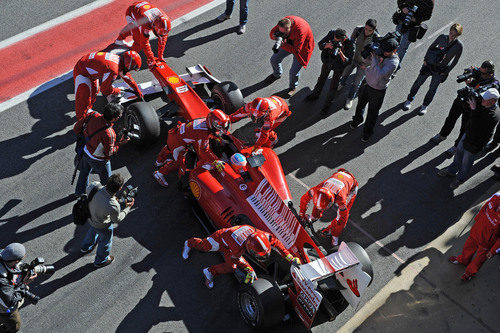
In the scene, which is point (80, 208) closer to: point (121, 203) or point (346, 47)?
point (121, 203)

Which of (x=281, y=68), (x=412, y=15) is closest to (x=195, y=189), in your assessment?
(x=281, y=68)

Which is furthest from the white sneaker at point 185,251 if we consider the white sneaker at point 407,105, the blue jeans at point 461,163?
the white sneaker at point 407,105

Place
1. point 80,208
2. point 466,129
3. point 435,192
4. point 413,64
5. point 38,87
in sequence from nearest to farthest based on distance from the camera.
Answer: point 80,208
point 466,129
point 435,192
point 38,87
point 413,64

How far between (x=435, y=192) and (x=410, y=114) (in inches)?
84.6

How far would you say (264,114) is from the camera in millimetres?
8648

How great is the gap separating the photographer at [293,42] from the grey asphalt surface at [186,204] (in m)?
0.51

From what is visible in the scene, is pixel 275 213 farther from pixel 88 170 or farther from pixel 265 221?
pixel 88 170

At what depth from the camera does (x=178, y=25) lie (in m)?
12.4

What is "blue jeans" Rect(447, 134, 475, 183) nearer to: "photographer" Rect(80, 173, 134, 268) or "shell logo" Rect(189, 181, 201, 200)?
"shell logo" Rect(189, 181, 201, 200)

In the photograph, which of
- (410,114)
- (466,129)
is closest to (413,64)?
(410,114)

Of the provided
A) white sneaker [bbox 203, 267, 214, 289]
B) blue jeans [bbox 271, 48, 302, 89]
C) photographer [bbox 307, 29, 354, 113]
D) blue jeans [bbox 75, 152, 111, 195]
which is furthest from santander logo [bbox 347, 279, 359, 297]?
blue jeans [bbox 271, 48, 302, 89]

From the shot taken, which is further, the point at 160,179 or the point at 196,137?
the point at 160,179

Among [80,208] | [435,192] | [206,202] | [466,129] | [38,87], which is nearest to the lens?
[80,208]

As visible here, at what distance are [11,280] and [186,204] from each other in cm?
317
